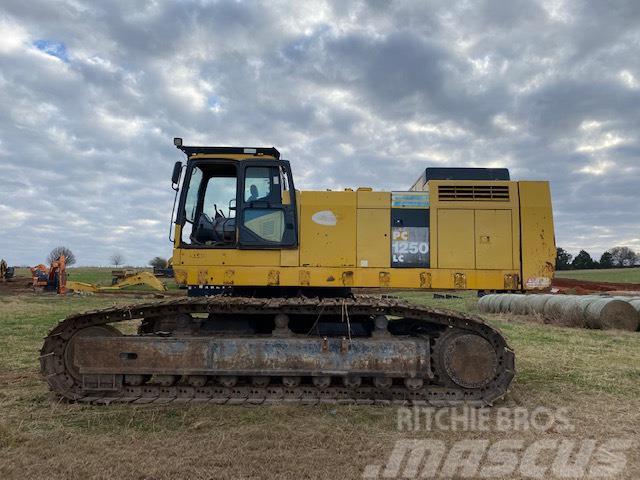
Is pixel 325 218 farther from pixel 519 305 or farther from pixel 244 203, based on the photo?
pixel 519 305

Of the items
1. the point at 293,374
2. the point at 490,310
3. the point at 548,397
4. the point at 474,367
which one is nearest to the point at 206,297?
the point at 293,374

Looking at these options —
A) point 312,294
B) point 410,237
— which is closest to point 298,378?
point 312,294

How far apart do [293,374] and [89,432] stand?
8.36 feet

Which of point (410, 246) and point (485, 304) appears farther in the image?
point (485, 304)

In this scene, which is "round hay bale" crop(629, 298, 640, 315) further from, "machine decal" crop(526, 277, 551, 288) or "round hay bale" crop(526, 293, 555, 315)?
"machine decal" crop(526, 277, 551, 288)

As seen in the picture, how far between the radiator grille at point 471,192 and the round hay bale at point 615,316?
9.92 meters

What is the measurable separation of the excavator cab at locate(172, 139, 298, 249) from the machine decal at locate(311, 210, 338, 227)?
323 millimetres

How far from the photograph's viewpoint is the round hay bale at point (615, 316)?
14.5 meters

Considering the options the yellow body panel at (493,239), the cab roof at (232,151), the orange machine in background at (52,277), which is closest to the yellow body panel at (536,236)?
the yellow body panel at (493,239)

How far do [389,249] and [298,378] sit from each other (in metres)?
2.29

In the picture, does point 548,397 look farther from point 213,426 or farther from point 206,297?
point 206,297

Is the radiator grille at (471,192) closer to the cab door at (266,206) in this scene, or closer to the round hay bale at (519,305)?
the cab door at (266,206)

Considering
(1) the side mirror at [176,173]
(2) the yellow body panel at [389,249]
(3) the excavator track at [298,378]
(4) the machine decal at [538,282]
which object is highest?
(1) the side mirror at [176,173]

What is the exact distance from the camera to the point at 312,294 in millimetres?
7328
